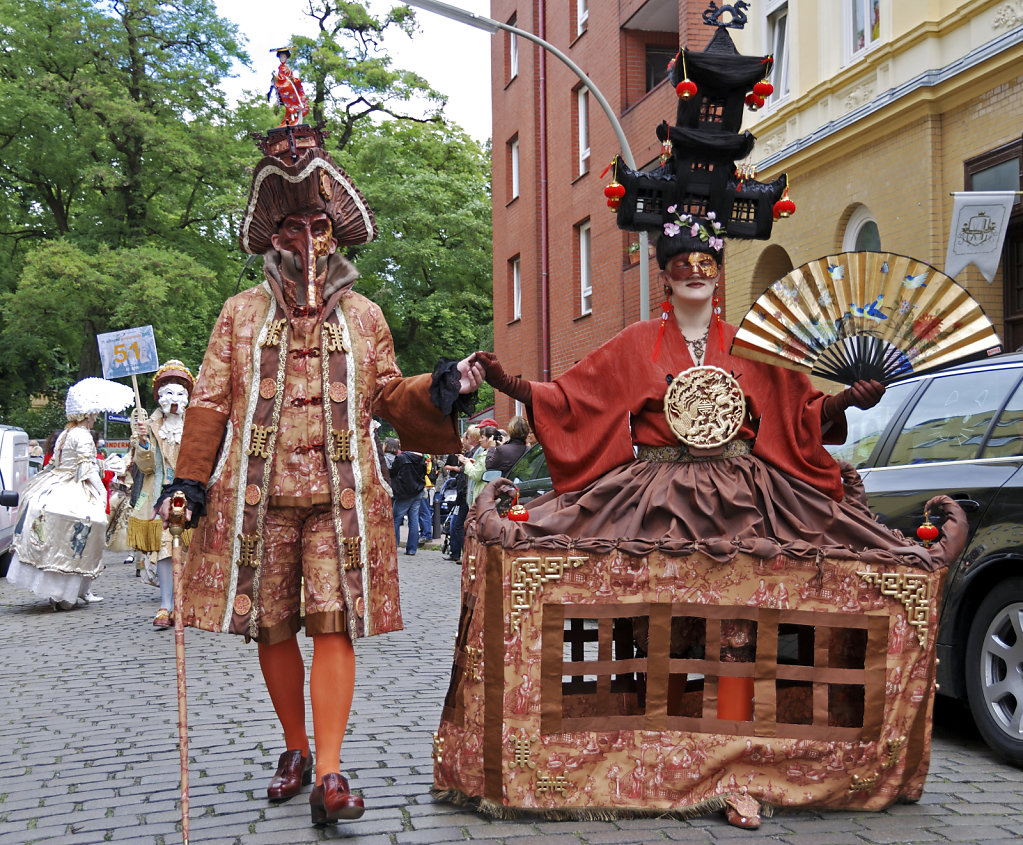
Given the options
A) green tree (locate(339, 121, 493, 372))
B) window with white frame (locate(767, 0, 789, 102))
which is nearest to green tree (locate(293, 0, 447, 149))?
green tree (locate(339, 121, 493, 372))

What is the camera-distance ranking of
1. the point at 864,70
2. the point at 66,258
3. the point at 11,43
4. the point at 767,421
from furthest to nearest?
the point at 11,43, the point at 66,258, the point at 864,70, the point at 767,421

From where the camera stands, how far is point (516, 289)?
27922 mm

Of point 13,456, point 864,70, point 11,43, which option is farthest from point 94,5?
point 864,70

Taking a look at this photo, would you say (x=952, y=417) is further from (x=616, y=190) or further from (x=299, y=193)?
(x=299, y=193)

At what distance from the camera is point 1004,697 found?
4.86 metres

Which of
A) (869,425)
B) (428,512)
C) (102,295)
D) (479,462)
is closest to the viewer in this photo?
(869,425)

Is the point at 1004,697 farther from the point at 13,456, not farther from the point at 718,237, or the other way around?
the point at 13,456

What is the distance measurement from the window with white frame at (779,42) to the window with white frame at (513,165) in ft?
36.3

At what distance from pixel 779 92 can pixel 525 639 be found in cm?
1455

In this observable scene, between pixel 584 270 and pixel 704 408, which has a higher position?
pixel 584 270

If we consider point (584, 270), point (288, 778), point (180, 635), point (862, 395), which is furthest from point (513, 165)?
point (180, 635)

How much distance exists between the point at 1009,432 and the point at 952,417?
479mm

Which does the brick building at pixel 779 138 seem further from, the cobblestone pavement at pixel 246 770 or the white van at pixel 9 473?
the white van at pixel 9 473

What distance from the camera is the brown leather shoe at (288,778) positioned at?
13.9ft
